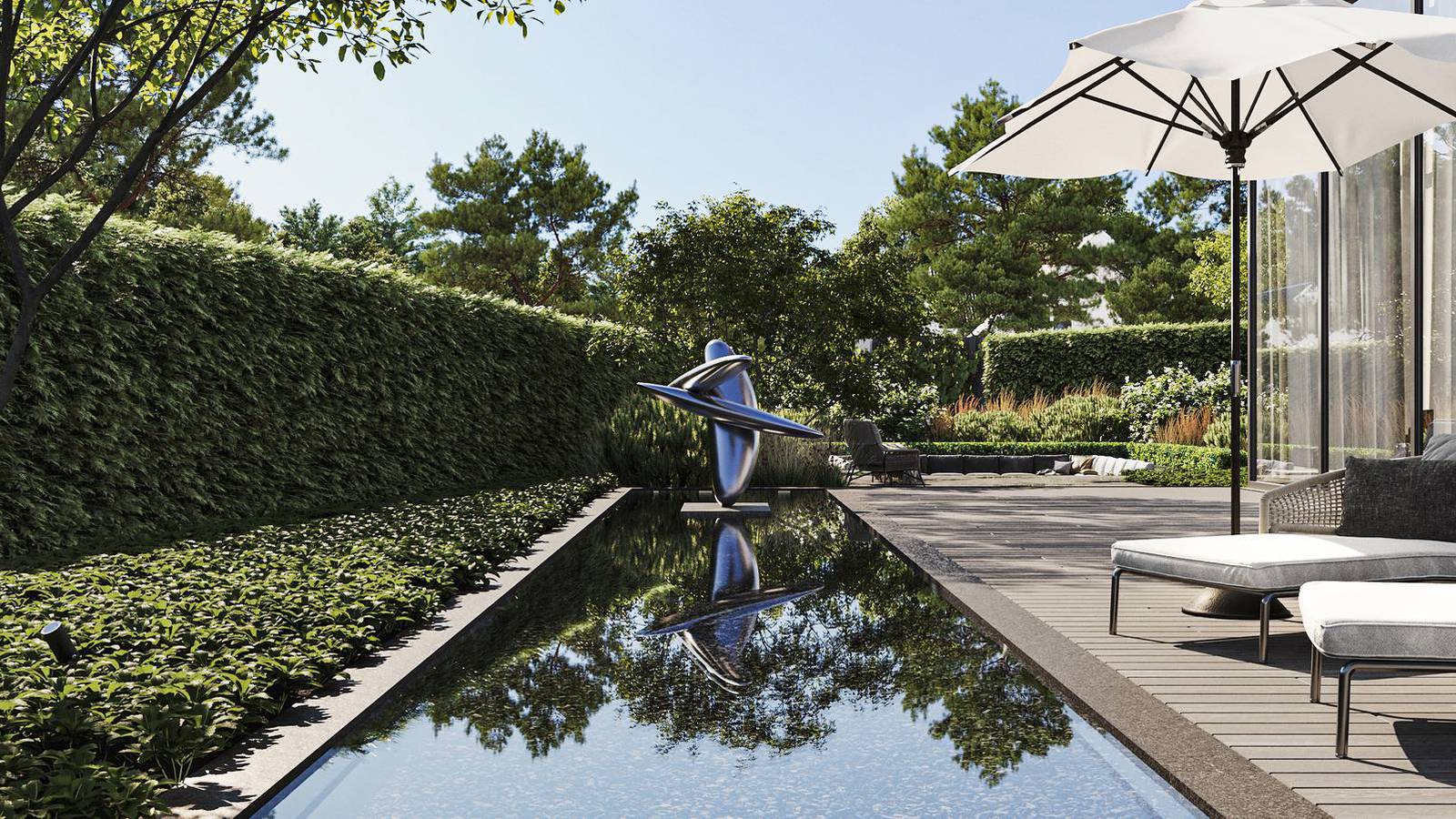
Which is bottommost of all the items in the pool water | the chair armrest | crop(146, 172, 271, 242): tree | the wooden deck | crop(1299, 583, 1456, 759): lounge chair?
the pool water

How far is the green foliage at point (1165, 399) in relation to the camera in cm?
1867

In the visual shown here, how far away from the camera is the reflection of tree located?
336cm

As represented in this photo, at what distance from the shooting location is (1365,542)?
4.45 metres

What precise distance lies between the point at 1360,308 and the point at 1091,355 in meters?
15.7

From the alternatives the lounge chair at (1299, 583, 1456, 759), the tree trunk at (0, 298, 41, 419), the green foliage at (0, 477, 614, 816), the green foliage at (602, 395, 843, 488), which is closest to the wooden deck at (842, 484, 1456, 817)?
the lounge chair at (1299, 583, 1456, 759)

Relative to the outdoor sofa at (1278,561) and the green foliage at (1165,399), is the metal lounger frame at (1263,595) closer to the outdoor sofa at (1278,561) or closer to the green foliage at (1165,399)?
the outdoor sofa at (1278,561)

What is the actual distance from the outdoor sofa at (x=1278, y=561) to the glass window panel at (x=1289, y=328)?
4359mm

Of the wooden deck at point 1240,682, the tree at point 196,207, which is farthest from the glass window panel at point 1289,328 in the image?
the tree at point 196,207

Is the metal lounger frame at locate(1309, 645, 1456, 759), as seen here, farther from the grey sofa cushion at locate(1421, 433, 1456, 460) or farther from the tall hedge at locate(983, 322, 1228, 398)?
the tall hedge at locate(983, 322, 1228, 398)

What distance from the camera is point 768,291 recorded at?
1384 centimetres

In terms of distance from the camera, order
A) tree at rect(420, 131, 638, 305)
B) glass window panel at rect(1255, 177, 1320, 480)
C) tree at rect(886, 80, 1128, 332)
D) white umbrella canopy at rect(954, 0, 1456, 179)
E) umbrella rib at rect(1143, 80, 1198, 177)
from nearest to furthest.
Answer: white umbrella canopy at rect(954, 0, 1456, 179) → umbrella rib at rect(1143, 80, 1198, 177) → glass window panel at rect(1255, 177, 1320, 480) → tree at rect(886, 80, 1128, 332) → tree at rect(420, 131, 638, 305)

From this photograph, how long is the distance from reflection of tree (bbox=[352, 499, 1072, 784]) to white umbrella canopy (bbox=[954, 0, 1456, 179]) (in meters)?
2.52

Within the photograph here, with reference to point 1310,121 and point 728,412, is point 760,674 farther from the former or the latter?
point 728,412

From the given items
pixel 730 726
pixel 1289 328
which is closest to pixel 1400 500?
pixel 730 726
